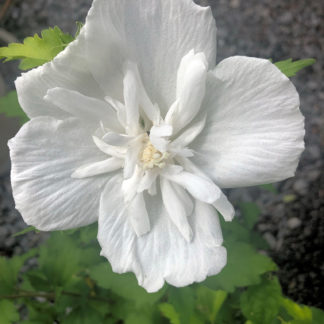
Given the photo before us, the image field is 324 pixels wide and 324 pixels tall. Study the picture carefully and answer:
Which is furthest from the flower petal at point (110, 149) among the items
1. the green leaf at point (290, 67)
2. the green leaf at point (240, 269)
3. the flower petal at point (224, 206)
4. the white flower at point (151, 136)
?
the green leaf at point (240, 269)

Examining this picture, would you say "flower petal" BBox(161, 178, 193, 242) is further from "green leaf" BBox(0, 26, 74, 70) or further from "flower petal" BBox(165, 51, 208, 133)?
"green leaf" BBox(0, 26, 74, 70)

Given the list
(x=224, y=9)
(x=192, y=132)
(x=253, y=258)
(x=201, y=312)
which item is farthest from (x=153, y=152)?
(x=224, y=9)

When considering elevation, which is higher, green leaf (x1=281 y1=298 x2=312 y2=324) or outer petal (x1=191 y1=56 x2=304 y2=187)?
outer petal (x1=191 y1=56 x2=304 y2=187)

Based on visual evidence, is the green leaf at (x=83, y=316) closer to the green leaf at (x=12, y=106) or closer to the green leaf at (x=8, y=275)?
the green leaf at (x=8, y=275)

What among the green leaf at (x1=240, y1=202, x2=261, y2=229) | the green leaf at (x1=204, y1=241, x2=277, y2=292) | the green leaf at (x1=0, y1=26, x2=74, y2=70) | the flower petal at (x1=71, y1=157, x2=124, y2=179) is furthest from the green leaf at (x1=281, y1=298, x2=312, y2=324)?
the green leaf at (x1=0, y1=26, x2=74, y2=70)

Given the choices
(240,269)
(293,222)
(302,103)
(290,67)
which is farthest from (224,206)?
(302,103)

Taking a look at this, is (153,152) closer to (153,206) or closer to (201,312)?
(153,206)
